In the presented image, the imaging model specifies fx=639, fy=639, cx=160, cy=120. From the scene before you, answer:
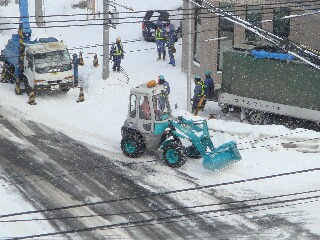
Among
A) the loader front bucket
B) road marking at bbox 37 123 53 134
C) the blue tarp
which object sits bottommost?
road marking at bbox 37 123 53 134

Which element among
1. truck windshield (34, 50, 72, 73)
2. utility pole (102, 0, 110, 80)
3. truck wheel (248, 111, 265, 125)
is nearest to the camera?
truck wheel (248, 111, 265, 125)

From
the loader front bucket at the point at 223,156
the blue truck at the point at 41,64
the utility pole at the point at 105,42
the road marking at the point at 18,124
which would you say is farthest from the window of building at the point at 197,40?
the loader front bucket at the point at 223,156

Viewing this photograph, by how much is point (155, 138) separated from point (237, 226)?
4582mm

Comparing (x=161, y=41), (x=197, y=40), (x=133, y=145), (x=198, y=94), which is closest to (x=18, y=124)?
(x=133, y=145)

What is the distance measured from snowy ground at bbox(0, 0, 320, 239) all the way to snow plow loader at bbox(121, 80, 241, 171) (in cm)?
39

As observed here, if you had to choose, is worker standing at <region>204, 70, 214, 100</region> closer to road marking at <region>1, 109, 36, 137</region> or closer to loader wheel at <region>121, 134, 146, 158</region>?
loader wheel at <region>121, 134, 146, 158</region>

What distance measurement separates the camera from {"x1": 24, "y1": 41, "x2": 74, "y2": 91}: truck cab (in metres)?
25.1

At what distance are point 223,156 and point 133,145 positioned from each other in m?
2.84

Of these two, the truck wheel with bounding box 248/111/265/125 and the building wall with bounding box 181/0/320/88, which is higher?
the building wall with bounding box 181/0/320/88

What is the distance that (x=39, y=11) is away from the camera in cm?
3600

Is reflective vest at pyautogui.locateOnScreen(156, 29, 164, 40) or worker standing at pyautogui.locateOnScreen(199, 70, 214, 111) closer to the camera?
worker standing at pyautogui.locateOnScreen(199, 70, 214, 111)

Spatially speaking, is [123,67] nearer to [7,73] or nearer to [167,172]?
[7,73]

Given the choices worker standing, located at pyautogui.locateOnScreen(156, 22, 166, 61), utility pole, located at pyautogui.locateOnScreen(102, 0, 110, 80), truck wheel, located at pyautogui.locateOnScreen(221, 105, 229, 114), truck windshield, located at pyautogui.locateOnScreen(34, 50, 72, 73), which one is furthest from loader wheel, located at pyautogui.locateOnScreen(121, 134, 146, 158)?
worker standing, located at pyautogui.locateOnScreen(156, 22, 166, 61)

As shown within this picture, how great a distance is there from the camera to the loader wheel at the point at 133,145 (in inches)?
750
